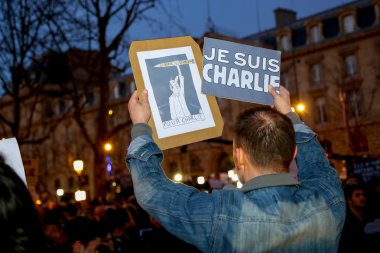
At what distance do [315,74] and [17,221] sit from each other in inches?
1560

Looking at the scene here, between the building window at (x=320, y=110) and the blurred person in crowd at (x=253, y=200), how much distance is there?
37456 millimetres

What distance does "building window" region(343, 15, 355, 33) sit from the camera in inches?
1529

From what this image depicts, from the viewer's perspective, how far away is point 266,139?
2.41 meters

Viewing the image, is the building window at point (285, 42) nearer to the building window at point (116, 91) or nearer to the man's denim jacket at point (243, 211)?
the building window at point (116, 91)

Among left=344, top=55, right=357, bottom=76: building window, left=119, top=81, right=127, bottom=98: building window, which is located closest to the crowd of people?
left=344, top=55, right=357, bottom=76: building window

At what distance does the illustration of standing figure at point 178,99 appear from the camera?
3.01 m

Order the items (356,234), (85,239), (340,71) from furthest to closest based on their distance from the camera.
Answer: (340,71) < (356,234) < (85,239)

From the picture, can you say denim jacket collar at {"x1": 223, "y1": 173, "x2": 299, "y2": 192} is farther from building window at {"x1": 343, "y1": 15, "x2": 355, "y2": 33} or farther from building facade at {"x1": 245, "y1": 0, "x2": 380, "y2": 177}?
building window at {"x1": 343, "y1": 15, "x2": 355, "y2": 33}

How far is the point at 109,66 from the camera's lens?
2109 centimetres

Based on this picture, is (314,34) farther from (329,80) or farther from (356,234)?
(356,234)

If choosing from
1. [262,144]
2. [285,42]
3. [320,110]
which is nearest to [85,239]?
[262,144]

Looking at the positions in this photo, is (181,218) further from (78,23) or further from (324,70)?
(324,70)

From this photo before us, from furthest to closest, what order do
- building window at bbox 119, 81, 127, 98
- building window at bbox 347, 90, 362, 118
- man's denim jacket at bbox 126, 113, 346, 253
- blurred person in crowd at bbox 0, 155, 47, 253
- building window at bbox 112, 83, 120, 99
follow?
1. building window at bbox 112, 83, 120, 99
2. building window at bbox 119, 81, 127, 98
3. building window at bbox 347, 90, 362, 118
4. man's denim jacket at bbox 126, 113, 346, 253
5. blurred person in crowd at bbox 0, 155, 47, 253

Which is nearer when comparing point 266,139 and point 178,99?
point 266,139
